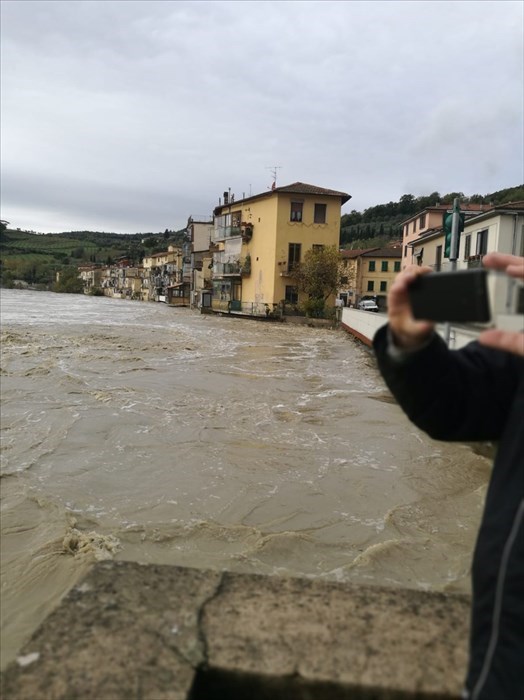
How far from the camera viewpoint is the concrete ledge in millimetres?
1392

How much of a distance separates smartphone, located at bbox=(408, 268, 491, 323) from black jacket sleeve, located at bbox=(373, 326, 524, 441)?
0.22 m

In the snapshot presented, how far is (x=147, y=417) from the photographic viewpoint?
10.6 meters

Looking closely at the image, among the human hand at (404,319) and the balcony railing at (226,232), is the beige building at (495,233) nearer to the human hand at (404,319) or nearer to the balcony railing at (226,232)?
the human hand at (404,319)

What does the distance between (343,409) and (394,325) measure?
430 inches

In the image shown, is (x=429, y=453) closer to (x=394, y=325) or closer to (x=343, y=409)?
(x=343, y=409)

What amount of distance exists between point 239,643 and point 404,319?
1.03m

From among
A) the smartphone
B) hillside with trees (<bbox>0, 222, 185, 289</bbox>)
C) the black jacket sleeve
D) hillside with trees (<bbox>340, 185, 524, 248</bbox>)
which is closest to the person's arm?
the black jacket sleeve

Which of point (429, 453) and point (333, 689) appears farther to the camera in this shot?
point (429, 453)

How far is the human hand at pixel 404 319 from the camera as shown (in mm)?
1182

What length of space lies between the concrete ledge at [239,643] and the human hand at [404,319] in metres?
0.88

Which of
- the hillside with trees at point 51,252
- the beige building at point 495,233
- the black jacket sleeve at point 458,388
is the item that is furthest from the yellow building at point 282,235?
the hillside with trees at point 51,252

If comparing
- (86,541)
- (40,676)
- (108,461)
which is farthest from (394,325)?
(108,461)

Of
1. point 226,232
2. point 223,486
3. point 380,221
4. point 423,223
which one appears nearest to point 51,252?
point 380,221

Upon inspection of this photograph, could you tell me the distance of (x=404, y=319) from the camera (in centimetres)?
121
